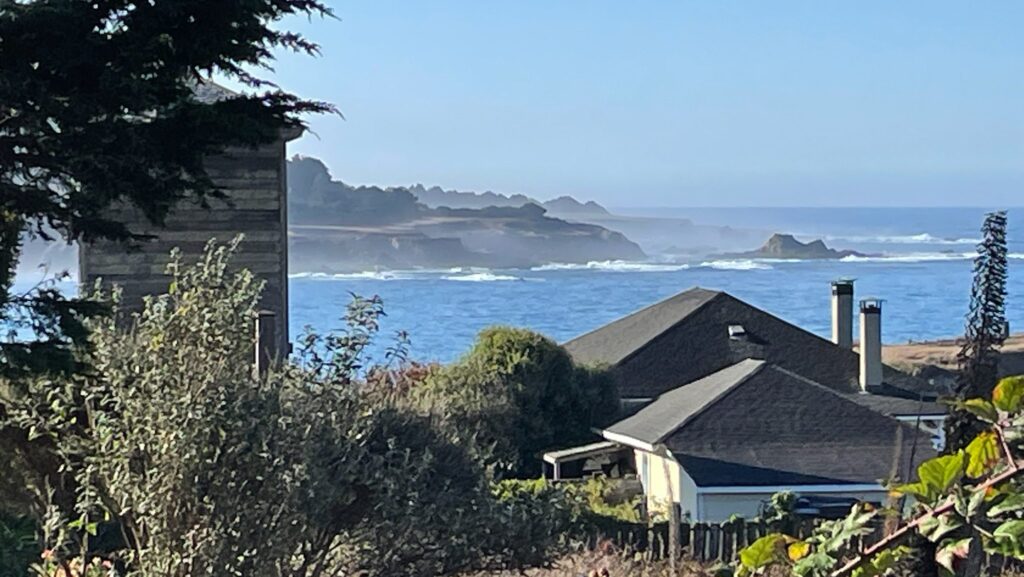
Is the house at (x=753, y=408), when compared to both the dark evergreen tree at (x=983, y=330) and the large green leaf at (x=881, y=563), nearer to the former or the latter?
the dark evergreen tree at (x=983, y=330)

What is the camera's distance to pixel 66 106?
18.2 ft

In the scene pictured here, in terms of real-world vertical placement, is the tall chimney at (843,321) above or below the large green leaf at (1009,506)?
below

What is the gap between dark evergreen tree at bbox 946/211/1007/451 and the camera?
3426mm

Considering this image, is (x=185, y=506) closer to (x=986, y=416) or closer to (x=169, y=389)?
(x=169, y=389)

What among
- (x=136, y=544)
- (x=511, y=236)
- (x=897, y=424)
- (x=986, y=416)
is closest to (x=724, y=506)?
(x=897, y=424)

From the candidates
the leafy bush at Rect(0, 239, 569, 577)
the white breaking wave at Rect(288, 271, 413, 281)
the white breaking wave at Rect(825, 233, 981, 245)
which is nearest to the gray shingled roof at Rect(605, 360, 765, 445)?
the leafy bush at Rect(0, 239, 569, 577)

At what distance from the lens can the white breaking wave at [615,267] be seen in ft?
195

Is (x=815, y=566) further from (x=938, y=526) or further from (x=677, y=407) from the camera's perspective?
(x=677, y=407)

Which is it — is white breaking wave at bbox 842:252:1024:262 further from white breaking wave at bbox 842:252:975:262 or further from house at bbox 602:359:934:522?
house at bbox 602:359:934:522

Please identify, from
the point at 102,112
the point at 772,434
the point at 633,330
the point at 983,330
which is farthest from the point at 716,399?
the point at 983,330

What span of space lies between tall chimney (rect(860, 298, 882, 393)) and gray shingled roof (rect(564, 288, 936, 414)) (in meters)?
0.27

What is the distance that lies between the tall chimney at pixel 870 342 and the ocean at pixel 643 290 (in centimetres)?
149

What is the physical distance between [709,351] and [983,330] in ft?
79.1

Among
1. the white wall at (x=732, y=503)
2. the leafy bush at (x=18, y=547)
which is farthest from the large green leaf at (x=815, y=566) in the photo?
the white wall at (x=732, y=503)
